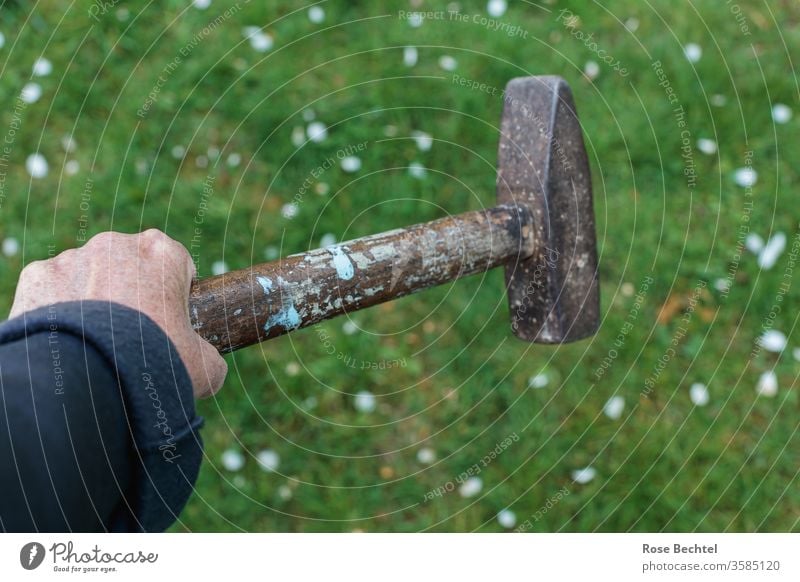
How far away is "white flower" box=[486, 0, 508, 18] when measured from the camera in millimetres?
2049

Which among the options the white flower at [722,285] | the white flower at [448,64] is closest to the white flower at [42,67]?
the white flower at [448,64]

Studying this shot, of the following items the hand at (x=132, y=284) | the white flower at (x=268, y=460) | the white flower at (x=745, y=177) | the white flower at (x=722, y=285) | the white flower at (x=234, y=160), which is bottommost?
the hand at (x=132, y=284)

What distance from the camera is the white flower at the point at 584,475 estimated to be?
1.75 m

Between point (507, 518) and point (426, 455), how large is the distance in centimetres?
26

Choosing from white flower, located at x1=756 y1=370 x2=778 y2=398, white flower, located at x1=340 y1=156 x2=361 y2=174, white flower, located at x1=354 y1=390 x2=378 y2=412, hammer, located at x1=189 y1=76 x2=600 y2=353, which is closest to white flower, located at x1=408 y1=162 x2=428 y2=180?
white flower, located at x1=340 y1=156 x2=361 y2=174

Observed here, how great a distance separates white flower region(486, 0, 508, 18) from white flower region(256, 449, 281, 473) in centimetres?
143

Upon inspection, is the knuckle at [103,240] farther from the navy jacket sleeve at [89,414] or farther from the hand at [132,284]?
the navy jacket sleeve at [89,414]

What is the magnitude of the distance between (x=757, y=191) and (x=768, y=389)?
0.57m

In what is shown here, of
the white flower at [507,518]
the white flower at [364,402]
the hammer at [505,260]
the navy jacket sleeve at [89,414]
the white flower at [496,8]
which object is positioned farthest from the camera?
the white flower at [496,8]

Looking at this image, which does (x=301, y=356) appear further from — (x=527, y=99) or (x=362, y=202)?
(x=527, y=99)

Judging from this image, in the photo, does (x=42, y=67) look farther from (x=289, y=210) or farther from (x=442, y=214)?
(x=442, y=214)

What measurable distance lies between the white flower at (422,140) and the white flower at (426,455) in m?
0.86

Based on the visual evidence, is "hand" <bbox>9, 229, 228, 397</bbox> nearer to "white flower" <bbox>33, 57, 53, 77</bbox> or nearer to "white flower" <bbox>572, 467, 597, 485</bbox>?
"white flower" <bbox>572, 467, 597, 485</bbox>

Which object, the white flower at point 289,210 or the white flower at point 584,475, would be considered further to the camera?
the white flower at point 289,210
